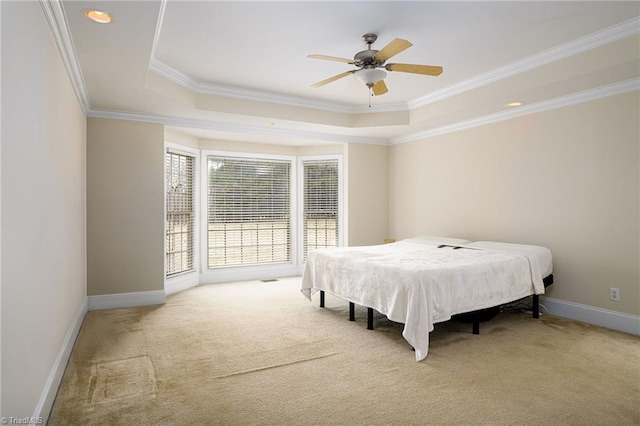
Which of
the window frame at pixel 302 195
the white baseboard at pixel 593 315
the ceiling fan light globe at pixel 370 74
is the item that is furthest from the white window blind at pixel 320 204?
the white baseboard at pixel 593 315

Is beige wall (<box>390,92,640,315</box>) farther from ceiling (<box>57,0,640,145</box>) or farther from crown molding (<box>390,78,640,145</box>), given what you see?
ceiling (<box>57,0,640,145</box>)

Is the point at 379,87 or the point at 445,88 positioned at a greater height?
the point at 445,88

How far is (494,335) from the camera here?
3.54 metres

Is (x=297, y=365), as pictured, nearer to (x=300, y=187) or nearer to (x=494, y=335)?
(x=494, y=335)

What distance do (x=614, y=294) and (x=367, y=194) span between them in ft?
11.7

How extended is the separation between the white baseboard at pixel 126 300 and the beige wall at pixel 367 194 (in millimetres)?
2956

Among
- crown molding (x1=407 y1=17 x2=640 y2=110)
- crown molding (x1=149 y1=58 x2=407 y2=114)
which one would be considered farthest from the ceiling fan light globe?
crown molding (x1=149 y1=58 x2=407 y2=114)

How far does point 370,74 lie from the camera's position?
325 cm

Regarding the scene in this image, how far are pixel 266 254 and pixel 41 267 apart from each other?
4428 mm

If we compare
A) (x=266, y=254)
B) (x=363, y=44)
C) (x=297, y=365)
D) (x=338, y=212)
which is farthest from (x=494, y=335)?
(x=266, y=254)

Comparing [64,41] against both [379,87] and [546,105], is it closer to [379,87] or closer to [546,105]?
[379,87]

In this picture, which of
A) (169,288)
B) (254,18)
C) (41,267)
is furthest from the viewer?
(169,288)

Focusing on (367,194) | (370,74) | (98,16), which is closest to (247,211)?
(367,194)

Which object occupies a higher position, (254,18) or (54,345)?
(254,18)
